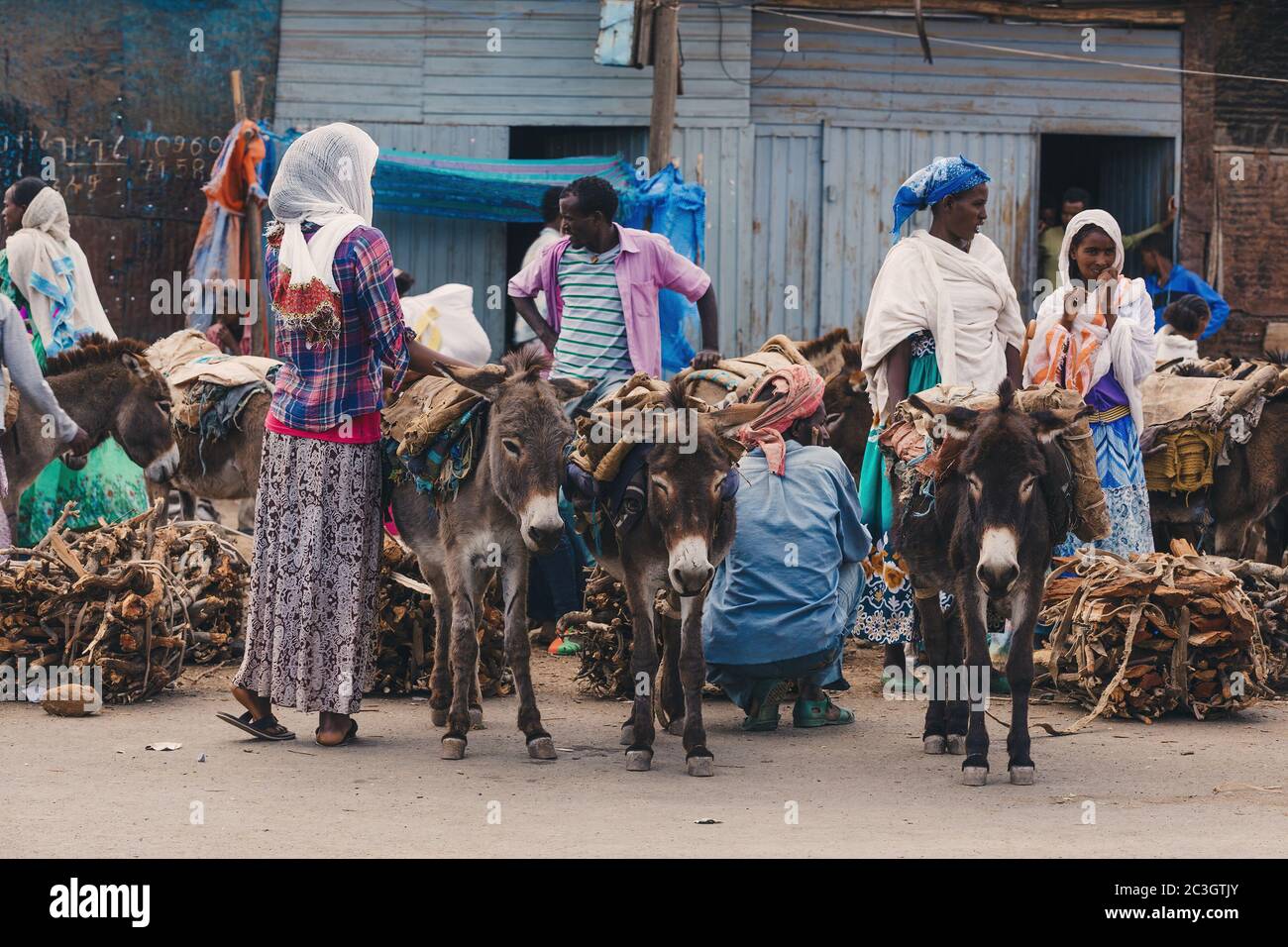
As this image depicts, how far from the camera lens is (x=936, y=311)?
22.7 feet

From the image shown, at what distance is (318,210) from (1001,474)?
282 centimetres

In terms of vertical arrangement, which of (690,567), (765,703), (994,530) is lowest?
(765,703)

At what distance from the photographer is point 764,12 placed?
13453 mm

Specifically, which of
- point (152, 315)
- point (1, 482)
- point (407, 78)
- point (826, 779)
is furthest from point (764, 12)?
point (826, 779)

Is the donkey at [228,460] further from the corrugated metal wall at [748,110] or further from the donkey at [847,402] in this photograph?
the corrugated metal wall at [748,110]

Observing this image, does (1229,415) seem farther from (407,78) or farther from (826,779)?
(407,78)

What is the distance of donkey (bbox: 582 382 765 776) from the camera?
5.86 meters

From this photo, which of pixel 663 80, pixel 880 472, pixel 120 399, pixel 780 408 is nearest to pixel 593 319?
pixel 780 408

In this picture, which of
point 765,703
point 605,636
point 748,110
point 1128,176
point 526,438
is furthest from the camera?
point 1128,176

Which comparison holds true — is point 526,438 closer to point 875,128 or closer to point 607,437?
point 607,437

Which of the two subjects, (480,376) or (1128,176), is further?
(1128,176)

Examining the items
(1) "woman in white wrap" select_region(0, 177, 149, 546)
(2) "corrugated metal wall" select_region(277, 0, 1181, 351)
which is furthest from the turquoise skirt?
(2) "corrugated metal wall" select_region(277, 0, 1181, 351)

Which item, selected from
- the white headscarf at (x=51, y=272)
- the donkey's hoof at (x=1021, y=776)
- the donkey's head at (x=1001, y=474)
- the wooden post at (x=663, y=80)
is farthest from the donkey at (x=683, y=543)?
the wooden post at (x=663, y=80)

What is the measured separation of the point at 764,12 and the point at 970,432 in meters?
8.43
